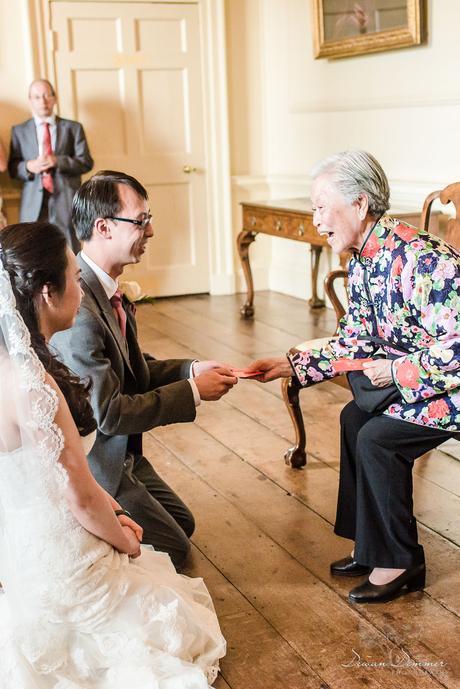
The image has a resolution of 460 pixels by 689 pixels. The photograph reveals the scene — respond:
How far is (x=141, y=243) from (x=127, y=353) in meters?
0.34

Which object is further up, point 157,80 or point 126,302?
point 157,80

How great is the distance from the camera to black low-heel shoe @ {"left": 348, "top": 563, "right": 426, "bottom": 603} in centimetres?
254

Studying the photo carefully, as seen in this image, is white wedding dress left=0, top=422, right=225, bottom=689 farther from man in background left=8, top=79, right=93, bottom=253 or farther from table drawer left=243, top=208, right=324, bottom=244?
man in background left=8, top=79, right=93, bottom=253

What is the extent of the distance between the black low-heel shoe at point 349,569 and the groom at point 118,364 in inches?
18.6

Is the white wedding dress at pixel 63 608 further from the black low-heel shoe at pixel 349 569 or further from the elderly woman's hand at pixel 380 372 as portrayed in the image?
the elderly woman's hand at pixel 380 372

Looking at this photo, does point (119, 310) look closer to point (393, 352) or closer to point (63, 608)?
point (393, 352)

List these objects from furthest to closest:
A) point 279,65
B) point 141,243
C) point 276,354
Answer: point 279,65
point 276,354
point 141,243

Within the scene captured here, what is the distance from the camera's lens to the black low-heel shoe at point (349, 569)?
271 cm

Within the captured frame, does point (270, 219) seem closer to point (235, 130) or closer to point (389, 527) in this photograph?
point (235, 130)

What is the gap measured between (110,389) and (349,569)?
2.98 feet

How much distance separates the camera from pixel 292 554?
2861mm

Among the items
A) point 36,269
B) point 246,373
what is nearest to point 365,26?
point 246,373

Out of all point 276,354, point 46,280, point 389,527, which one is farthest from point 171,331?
point 46,280

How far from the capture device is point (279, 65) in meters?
7.07
